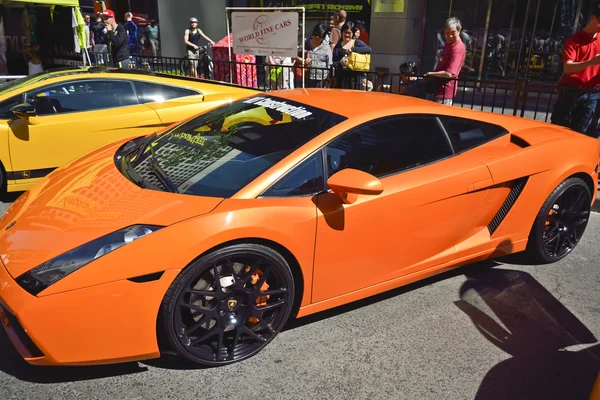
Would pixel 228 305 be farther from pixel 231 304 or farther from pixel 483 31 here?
pixel 483 31

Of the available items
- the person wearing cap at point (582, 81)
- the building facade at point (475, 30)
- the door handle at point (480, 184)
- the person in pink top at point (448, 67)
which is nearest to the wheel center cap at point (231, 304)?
the door handle at point (480, 184)

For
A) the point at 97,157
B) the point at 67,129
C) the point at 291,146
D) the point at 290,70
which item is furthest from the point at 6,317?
the point at 290,70

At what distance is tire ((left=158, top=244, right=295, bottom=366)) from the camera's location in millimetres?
2668

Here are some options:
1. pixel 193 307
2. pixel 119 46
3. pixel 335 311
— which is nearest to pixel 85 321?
pixel 193 307

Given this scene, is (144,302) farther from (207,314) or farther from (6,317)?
(6,317)

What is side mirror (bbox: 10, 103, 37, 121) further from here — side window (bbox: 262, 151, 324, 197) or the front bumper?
side window (bbox: 262, 151, 324, 197)

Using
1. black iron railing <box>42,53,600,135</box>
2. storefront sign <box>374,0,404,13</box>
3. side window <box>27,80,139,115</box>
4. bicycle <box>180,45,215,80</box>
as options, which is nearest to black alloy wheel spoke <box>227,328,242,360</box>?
side window <box>27,80,139,115</box>

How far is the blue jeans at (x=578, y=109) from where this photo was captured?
5.82m

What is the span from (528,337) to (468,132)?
4.75 feet

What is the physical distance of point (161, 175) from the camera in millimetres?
3123

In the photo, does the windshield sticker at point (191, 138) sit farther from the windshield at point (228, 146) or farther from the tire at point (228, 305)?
the tire at point (228, 305)

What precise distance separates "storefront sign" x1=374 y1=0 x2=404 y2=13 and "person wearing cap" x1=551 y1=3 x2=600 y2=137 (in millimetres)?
8671

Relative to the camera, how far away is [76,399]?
103 inches

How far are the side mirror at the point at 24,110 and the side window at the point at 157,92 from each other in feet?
3.74
